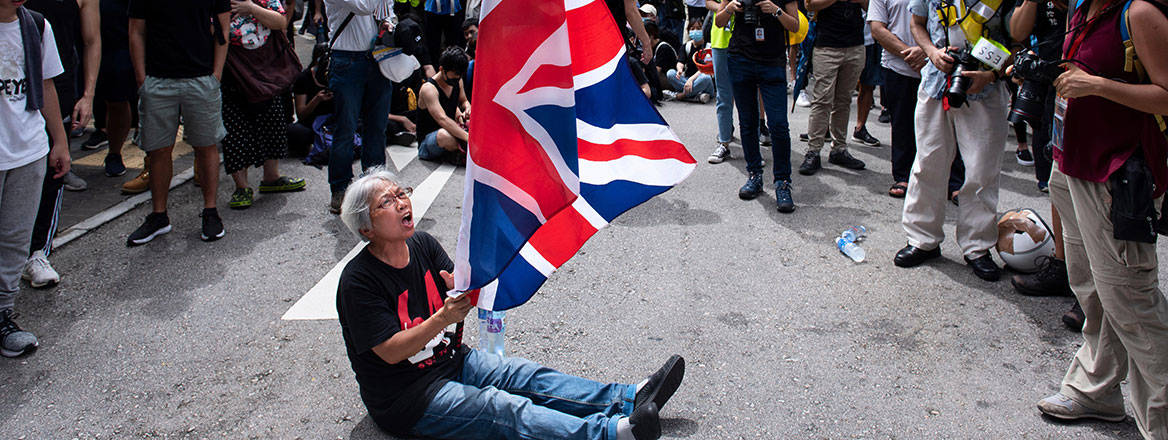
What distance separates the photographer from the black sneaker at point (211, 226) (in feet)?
18.1

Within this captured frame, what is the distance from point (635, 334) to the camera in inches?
167

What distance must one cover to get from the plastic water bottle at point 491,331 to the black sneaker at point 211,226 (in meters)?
2.69

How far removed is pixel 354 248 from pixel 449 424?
101 inches

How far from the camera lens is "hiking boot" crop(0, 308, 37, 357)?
399 cm

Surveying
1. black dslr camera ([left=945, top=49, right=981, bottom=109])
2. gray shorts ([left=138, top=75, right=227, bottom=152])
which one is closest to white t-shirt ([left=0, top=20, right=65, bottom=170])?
gray shorts ([left=138, top=75, right=227, bottom=152])

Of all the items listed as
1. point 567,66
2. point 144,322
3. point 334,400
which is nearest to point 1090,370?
point 567,66

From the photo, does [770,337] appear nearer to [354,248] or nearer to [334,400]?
[334,400]

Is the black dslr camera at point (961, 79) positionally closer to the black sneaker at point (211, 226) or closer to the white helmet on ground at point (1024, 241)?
the white helmet on ground at point (1024, 241)

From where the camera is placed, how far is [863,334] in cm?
425

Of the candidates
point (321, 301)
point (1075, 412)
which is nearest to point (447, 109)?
point (321, 301)

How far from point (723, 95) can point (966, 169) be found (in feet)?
9.09

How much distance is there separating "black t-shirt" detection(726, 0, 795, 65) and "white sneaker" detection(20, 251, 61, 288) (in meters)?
4.72

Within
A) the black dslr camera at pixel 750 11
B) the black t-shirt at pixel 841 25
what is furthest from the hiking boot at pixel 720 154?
the black dslr camera at pixel 750 11

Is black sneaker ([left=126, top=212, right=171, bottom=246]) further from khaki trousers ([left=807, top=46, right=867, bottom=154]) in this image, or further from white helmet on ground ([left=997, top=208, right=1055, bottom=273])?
white helmet on ground ([left=997, top=208, right=1055, bottom=273])
